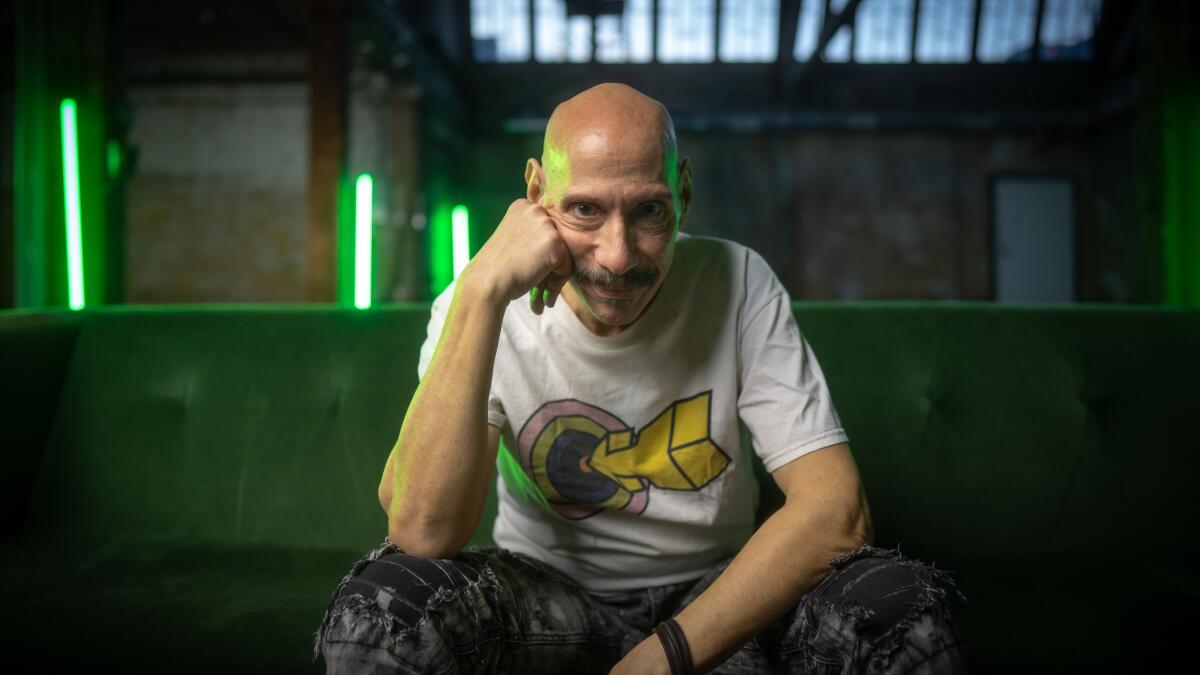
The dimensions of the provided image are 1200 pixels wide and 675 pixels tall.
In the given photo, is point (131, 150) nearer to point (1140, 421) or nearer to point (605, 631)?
point (605, 631)

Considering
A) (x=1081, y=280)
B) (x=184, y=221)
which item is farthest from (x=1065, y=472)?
(x=184, y=221)

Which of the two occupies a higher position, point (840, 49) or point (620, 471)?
point (840, 49)

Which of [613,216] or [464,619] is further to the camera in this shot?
[613,216]

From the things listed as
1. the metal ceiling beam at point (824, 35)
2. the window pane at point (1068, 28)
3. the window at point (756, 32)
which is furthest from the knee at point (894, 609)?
the window pane at point (1068, 28)

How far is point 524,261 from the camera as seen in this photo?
1.13 metres

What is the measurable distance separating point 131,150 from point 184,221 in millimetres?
8385

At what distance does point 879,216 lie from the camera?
11.0 metres

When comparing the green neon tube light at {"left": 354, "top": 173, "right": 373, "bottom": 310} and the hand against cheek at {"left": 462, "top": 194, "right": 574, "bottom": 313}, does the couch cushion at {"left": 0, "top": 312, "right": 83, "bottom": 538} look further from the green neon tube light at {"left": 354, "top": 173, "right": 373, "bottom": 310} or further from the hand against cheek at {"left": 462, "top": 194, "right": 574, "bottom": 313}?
the green neon tube light at {"left": 354, "top": 173, "right": 373, "bottom": 310}

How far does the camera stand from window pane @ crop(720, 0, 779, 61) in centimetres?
1077

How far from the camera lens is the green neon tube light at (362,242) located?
3328 millimetres

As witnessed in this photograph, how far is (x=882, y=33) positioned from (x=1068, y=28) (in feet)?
7.97

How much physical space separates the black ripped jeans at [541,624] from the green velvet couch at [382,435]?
596mm

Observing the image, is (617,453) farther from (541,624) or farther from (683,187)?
(683,187)

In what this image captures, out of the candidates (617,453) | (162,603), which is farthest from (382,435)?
(617,453)
